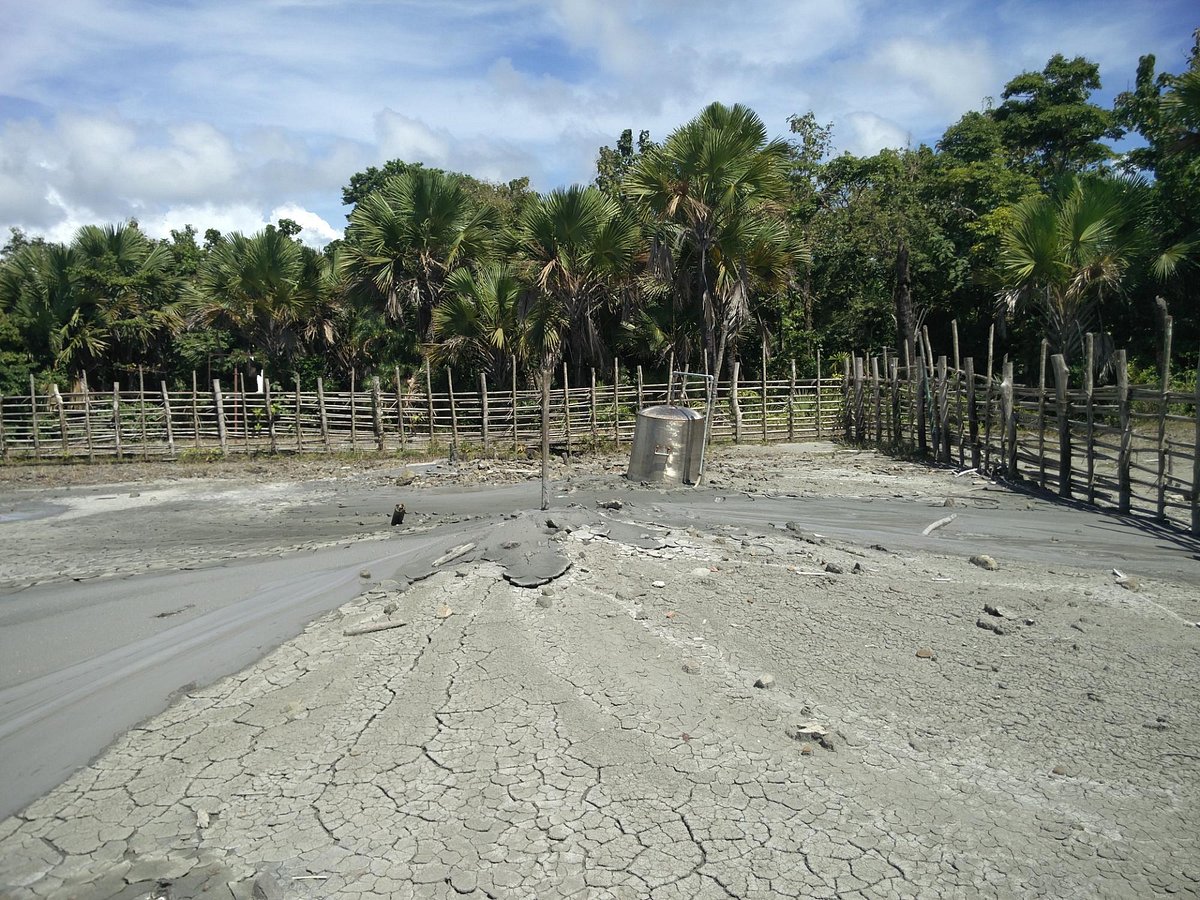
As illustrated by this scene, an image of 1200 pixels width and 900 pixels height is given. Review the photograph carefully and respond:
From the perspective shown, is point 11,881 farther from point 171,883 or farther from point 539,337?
point 539,337

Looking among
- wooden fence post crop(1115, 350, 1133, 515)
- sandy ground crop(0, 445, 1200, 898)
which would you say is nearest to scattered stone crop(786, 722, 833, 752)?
sandy ground crop(0, 445, 1200, 898)

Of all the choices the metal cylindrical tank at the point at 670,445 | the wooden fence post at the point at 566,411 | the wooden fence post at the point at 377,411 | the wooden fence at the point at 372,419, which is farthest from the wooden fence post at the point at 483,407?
the metal cylindrical tank at the point at 670,445

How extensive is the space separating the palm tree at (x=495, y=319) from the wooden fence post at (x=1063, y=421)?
11.2 meters

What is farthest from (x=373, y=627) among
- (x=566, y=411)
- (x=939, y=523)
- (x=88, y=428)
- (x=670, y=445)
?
(x=88, y=428)

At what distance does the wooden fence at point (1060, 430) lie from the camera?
9.20m

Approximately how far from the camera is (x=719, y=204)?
18312 mm

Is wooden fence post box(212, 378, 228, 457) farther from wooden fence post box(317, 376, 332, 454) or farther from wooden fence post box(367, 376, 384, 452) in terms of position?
wooden fence post box(367, 376, 384, 452)

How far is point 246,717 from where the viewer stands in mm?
4770

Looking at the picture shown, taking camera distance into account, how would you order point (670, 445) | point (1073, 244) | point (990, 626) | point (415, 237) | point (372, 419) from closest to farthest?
point (990, 626)
point (670, 445)
point (1073, 244)
point (372, 419)
point (415, 237)

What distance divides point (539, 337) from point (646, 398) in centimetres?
287

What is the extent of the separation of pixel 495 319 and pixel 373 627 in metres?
14.7

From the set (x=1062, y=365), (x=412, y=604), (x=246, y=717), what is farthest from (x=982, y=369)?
(x=246, y=717)

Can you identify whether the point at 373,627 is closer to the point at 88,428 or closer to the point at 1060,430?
the point at 1060,430

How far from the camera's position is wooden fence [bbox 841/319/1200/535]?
9.20 metres
